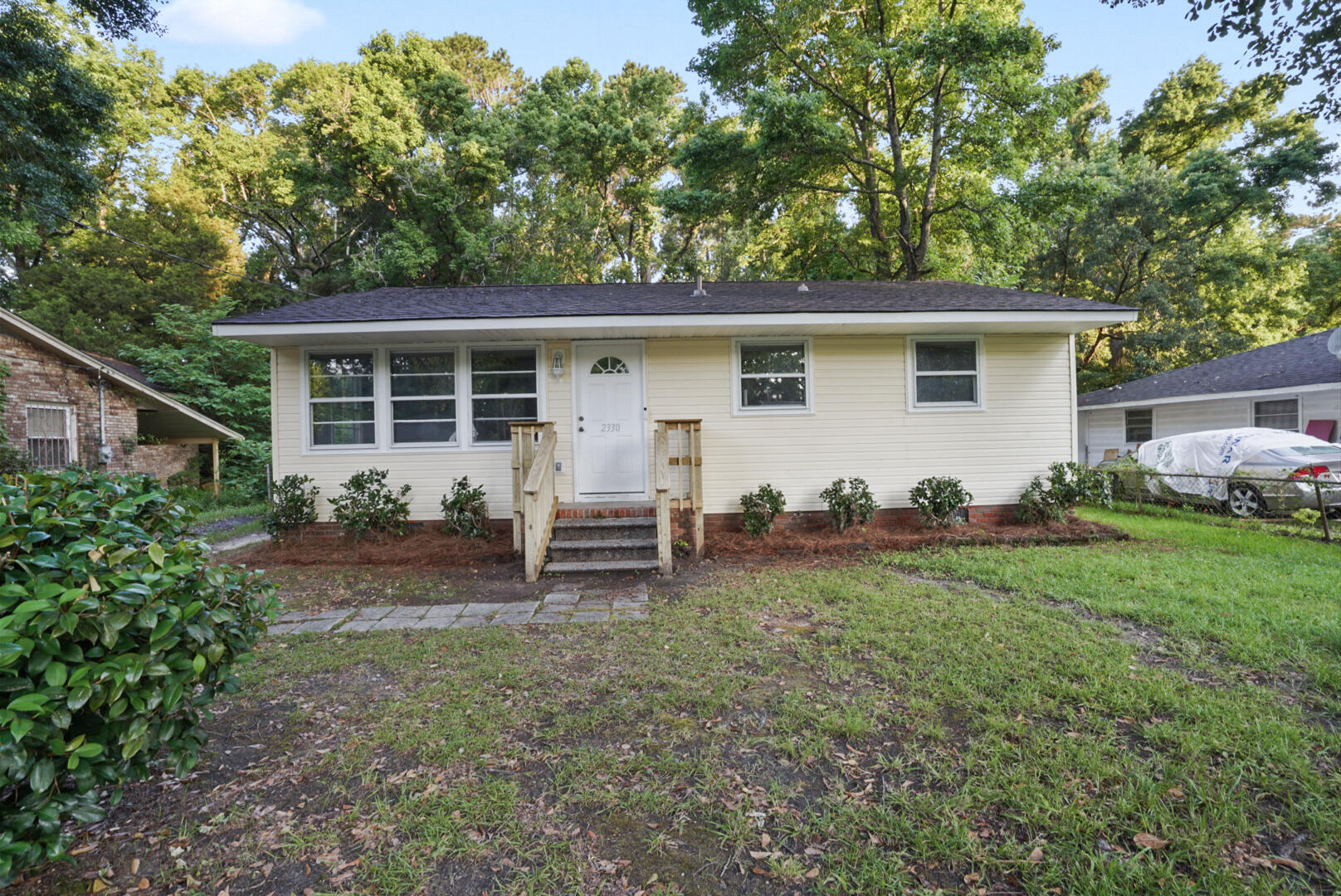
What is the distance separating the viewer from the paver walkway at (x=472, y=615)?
435 centimetres

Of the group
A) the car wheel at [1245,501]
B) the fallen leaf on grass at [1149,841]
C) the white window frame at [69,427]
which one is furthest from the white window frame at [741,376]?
the white window frame at [69,427]

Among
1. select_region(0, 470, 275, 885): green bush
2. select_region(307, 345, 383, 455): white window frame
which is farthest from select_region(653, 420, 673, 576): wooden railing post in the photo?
select_region(307, 345, 383, 455): white window frame

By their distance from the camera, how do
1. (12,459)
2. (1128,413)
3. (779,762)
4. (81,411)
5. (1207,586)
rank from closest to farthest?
(779,762) < (1207,586) < (12,459) < (81,411) < (1128,413)

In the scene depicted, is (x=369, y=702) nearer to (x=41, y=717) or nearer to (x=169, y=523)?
(x=169, y=523)

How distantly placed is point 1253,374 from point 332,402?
18.5m

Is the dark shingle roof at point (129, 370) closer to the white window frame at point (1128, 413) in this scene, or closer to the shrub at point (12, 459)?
the shrub at point (12, 459)

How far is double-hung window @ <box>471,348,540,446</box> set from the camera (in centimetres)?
745

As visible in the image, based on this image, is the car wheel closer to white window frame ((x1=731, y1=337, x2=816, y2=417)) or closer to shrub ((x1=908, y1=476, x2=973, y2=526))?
shrub ((x1=908, y1=476, x2=973, y2=526))

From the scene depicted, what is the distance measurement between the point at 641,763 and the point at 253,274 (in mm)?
24082

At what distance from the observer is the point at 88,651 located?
1.68m

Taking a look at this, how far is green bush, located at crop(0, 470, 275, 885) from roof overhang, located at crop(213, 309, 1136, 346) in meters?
4.84

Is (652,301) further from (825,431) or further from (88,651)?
(88,651)

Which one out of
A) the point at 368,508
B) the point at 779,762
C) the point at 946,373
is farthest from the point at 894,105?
the point at 779,762

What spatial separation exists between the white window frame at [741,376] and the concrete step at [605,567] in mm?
2616
